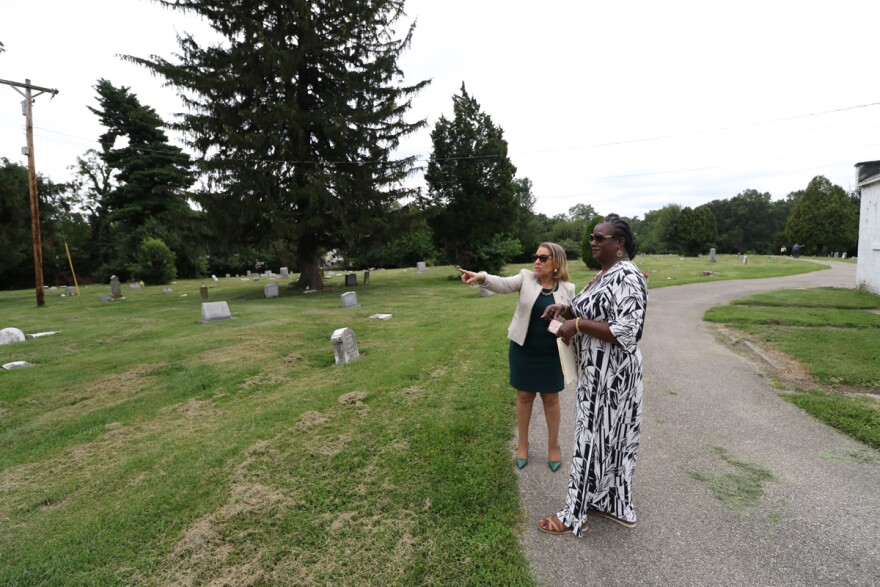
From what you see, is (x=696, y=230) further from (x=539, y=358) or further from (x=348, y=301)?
(x=539, y=358)

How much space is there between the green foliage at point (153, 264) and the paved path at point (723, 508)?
31511 millimetres

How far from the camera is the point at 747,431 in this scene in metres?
3.99

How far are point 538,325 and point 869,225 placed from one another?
1543 cm

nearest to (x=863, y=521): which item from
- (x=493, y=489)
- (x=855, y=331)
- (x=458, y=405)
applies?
(x=493, y=489)

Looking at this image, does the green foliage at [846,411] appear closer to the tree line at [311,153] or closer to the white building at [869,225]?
the white building at [869,225]

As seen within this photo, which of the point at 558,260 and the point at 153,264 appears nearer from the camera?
the point at 558,260

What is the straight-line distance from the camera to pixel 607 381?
2.51m

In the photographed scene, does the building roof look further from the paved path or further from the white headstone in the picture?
the white headstone

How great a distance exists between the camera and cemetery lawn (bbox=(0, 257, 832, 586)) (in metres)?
2.54

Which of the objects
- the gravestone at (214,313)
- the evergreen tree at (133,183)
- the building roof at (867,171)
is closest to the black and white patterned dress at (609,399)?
the gravestone at (214,313)

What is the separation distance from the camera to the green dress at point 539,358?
10.5 ft

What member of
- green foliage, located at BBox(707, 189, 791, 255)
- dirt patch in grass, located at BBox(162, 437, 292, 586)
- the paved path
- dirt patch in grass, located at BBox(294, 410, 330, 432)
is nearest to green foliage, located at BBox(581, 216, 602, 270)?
the paved path

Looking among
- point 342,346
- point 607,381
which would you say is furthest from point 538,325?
point 342,346

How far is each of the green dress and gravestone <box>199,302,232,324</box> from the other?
10932 millimetres
